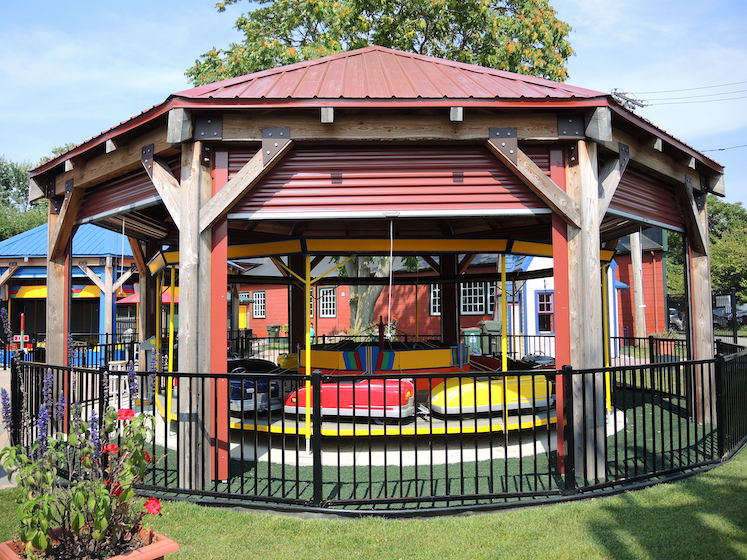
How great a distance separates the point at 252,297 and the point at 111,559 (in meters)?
32.2

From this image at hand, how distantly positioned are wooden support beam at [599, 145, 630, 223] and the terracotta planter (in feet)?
16.6

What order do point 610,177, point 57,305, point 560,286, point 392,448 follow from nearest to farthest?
point 560,286
point 610,177
point 392,448
point 57,305

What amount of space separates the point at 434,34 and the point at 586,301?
15.4 m

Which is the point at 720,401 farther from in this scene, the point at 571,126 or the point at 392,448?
the point at 392,448

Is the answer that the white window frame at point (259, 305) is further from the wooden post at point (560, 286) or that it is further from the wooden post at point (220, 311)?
the wooden post at point (560, 286)

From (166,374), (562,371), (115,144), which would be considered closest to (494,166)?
(562,371)

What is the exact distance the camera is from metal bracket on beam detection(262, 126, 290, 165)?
560cm

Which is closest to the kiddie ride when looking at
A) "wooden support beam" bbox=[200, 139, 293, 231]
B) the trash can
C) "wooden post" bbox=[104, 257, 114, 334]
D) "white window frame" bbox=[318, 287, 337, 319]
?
"wooden support beam" bbox=[200, 139, 293, 231]

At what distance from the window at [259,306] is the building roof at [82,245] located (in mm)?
13971

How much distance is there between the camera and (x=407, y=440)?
7109 mm

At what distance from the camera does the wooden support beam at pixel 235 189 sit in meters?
5.53

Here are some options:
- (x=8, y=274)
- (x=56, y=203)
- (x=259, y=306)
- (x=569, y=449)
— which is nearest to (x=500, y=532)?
(x=569, y=449)

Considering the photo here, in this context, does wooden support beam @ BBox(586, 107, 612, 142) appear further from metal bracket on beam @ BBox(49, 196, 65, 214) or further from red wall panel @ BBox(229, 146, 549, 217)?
metal bracket on beam @ BBox(49, 196, 65, 214)

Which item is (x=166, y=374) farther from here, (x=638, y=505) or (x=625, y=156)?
(x=625, y=156)
